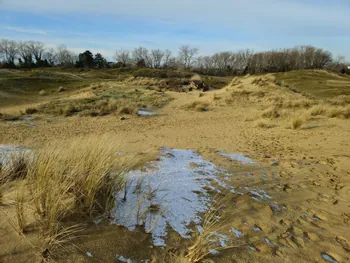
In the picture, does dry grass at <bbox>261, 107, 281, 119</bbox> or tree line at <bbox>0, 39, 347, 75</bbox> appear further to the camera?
tree line at <bbox>0, 39, 347, 75</bbox>

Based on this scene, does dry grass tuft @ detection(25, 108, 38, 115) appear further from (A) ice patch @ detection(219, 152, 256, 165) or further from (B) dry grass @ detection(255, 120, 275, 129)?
(B) dry grass @ detection(255, 120, 275, 129)

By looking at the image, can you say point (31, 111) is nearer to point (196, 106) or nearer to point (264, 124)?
point (196, 106)

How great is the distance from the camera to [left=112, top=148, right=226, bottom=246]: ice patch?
2359 millimetres

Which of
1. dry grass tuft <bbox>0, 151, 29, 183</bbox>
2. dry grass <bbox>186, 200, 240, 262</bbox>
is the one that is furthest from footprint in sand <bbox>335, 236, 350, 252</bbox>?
dry grass tuft <bbox>0, 151, 29, 183</bbox>

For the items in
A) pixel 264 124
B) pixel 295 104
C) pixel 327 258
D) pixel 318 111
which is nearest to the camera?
pixel 327 258

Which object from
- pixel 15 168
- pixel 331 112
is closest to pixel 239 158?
pixel 15 168

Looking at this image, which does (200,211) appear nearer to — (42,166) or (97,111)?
(42,166)

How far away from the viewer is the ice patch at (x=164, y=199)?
236cm

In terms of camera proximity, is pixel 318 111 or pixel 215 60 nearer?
pixel 318 111

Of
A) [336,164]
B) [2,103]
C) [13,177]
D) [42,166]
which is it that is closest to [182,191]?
[42,166]

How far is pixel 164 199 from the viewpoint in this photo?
2848mm

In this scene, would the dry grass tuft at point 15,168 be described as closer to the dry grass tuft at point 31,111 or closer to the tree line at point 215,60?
the dry grass tuft at point 31,111

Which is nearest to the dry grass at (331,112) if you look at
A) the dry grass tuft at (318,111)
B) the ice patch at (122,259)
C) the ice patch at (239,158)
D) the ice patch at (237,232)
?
the dry grass tuft at (318,111)

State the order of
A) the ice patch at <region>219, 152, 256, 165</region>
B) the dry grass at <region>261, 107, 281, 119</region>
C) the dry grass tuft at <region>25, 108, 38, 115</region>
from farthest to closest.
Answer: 1. the dry grass tuft at <region>25, 108, 38, 115</region>
2. the dry grass at <region>261, 107, 281, 119</region>
3. the ice patch at <region>219, 152, 256, 165</region>
